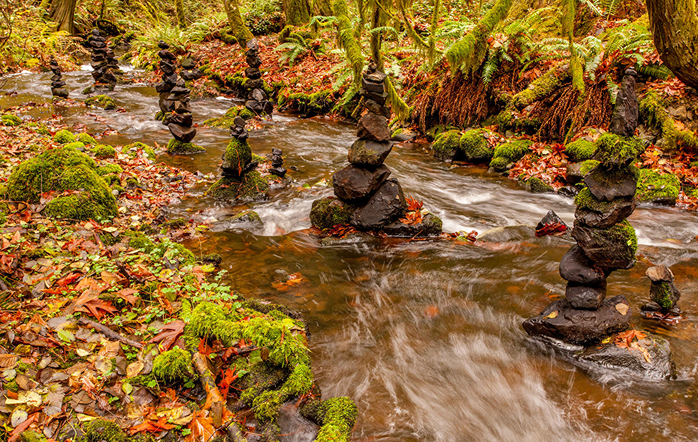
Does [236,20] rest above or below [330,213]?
above

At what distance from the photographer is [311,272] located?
18.0 feet

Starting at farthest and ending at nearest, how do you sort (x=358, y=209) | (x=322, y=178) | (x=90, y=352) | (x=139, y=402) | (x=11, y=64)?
(x=11, y=64) → (x=322, y=178) → (x=358, y=209) → (x=90, y=352) → (x=139, y=402)

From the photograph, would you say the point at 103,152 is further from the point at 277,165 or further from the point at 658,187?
the point at 658,187

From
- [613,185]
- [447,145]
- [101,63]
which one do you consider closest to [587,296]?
[613,185]

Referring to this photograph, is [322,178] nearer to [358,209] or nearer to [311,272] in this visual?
[358,209]

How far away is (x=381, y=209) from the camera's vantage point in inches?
256

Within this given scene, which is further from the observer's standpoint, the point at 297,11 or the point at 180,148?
the point at 297,11

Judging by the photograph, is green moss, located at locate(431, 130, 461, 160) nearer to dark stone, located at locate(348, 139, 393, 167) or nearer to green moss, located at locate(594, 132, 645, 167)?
dark stone, located at locate(348, 139, 393, 167)

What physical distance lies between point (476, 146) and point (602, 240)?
6.92 meters

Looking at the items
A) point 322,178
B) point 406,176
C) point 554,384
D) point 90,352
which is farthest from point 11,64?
point 554,384

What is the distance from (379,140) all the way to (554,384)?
4294 mm

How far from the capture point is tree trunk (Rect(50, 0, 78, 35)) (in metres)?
21.9

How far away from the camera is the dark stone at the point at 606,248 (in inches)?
135

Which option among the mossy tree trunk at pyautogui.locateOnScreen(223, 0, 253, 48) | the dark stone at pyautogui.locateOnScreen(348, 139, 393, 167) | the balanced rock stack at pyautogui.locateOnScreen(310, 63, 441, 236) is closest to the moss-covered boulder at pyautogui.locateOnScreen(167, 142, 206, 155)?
A: the balanced rock stack at pyautogui.locateOnScreen(310, 63, 441, 236)
